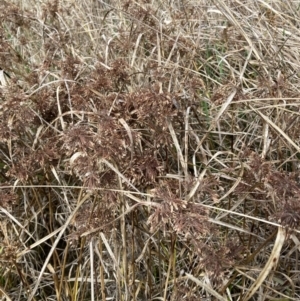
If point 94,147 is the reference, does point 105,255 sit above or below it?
below

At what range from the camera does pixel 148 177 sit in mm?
987

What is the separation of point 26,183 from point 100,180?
0.28m

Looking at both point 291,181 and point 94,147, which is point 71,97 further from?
→ point 291,181

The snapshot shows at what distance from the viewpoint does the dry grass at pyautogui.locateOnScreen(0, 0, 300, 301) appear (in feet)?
3.09

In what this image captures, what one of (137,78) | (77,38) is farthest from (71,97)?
(77,38)

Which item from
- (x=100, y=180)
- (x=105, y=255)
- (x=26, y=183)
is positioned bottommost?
(x=105, y=255)

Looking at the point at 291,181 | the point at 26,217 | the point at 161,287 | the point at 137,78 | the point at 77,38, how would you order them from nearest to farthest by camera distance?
1. the point at 291,181
2. the point at 161,287
3. the point at 26,217
4. the point at 137,78
5. the point at 77,38

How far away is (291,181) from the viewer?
0.90 m

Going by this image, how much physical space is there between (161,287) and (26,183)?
35 cm

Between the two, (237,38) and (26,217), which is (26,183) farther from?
(237,38)

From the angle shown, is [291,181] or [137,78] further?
[137,78]

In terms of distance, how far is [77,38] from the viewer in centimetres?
172

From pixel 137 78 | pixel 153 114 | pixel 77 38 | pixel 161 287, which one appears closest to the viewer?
pixel 153 114

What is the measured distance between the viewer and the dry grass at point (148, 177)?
0.94 m
